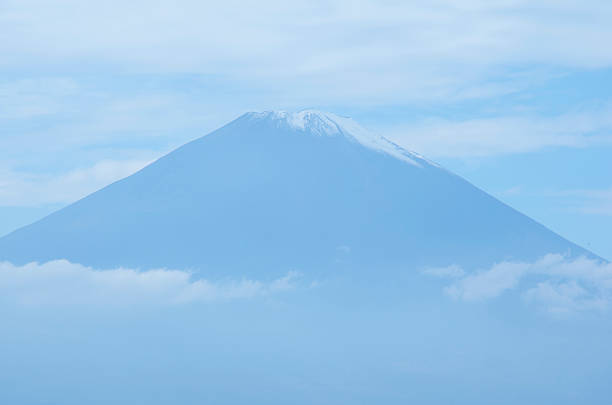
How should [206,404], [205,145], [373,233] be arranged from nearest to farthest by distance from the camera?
[206,404] < [373,233] < [205,145]

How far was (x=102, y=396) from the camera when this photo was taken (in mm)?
147500

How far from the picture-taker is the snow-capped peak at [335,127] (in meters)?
160

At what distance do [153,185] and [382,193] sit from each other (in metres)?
38.4

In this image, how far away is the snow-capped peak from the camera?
160000 mm

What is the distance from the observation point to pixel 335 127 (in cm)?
16200

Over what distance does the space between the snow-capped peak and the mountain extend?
214mm

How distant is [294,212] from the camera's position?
160m

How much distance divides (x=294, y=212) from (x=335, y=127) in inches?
625

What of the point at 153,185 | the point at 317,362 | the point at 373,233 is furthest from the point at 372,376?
the point at 153,185

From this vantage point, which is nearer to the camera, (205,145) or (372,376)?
(372,376)

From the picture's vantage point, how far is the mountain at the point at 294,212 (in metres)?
156

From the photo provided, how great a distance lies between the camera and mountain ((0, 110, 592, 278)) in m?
156

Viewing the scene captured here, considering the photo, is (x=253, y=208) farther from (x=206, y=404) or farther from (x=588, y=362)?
(x=588, y=362)

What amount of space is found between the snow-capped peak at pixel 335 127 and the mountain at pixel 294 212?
0.21 meters
